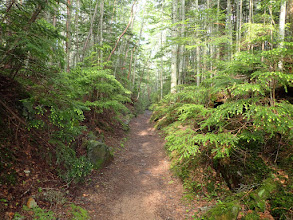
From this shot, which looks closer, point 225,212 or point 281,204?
point 281,204

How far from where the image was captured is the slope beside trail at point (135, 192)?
4.40 meters

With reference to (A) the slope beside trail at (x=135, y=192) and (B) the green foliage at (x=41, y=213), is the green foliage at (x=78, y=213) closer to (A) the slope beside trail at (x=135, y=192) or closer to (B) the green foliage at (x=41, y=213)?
(A) the slope beside trail at (x=135, y=192)

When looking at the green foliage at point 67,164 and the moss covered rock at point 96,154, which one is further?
the moss covered rock at point 96,154

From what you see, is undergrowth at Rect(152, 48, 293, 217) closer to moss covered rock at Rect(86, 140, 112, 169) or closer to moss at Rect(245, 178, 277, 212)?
moss at Rect(245, 178, 277, 212)

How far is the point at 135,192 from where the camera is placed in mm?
5391

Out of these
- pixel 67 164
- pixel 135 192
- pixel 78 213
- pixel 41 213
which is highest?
pixel 67 164

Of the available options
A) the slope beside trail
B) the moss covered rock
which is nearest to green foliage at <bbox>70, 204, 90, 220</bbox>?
the slope beside trail

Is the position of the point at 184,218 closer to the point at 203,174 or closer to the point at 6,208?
the point at 203,174

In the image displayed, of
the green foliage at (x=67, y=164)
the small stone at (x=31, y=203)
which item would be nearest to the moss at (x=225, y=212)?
the green foliage at (x=67, y=164)

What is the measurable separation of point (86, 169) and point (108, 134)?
4064 millimetres

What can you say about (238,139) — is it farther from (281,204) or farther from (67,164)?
(67,164)

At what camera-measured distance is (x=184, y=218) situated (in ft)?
13.8

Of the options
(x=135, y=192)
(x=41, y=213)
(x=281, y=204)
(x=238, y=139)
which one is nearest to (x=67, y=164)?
(x=41, y=213)

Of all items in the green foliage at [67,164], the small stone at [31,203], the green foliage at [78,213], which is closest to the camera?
the small stone at [31,203]
